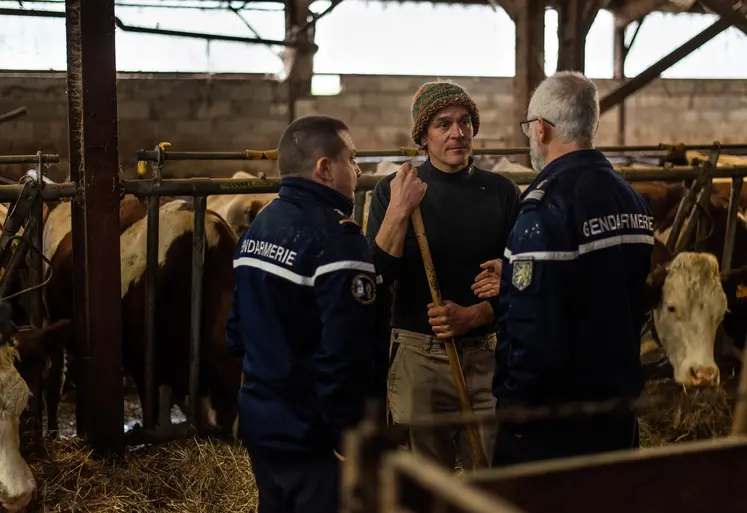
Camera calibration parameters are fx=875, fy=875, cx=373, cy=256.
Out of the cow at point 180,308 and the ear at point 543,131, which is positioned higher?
the ear at point 543,131

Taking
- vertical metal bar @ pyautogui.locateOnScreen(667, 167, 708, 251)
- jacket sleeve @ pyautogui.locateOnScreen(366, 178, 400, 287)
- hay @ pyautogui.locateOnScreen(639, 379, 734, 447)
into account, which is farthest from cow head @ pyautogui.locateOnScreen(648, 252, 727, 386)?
jacket sleeve @ pyautogui.locateOnScreen(366, 178, 400, 287)

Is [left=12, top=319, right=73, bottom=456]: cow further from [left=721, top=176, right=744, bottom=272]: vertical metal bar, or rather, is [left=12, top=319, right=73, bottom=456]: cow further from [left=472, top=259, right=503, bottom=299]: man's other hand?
[left=721, top=176, right=744, bottom=272]: vertical metal bar

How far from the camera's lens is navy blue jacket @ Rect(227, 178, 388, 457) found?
2162 mm

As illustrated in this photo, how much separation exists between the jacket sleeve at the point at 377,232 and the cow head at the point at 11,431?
150 cm

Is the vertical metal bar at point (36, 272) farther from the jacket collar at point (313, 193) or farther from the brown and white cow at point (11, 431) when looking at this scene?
the jacket collar at point (313, 193)

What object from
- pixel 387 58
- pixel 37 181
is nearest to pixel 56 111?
A: pixel 387 58

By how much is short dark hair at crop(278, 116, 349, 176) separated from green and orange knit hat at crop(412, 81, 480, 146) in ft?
2.26

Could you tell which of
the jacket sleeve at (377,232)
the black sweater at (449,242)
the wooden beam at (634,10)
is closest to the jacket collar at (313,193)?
the jacket sleeve at (377,232)

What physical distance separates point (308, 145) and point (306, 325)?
49cm

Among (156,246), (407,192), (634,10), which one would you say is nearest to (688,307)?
(407,192)

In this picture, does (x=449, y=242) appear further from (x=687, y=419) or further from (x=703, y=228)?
(x=703, y=228)

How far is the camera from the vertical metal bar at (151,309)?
162 inches

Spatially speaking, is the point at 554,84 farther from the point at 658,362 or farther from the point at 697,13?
the point at 697,13

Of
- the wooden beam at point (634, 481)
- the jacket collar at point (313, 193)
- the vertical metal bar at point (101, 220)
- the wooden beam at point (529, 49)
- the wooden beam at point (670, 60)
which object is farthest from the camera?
the wooden beam at point (529, 49)
